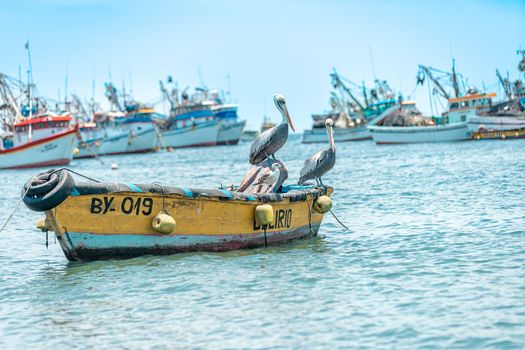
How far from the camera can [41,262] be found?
50.9ft

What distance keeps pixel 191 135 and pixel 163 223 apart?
328 ft

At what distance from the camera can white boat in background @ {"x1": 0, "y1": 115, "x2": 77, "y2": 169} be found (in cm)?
6191

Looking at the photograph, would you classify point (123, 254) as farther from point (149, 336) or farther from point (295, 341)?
point (295, 341)

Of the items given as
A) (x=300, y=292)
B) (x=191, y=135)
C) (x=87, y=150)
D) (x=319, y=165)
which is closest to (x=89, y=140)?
(x=87, y=150)

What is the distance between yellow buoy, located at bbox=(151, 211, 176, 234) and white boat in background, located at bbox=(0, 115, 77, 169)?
Answer: 49967mm

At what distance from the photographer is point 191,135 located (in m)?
113

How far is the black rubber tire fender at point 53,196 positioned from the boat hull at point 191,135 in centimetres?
10005

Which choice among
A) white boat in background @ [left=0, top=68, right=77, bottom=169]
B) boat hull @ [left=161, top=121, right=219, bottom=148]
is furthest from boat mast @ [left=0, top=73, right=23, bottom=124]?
boat hull @ [left=161, top=121, right=219, bottom=148]

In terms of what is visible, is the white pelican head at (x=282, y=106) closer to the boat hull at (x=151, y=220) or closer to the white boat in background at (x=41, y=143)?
the boat hull at (x=151, y=220)

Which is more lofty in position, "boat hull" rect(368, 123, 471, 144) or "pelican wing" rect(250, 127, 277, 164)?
"pelican wing" rect(250, 127, 277, 164)

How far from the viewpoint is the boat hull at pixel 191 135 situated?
371 feet

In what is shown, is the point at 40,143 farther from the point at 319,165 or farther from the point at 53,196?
the point at 53,196

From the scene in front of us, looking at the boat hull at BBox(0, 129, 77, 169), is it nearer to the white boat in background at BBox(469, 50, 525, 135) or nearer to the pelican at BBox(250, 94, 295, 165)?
the white boat in background at BBox(469, 50, 525, 135)

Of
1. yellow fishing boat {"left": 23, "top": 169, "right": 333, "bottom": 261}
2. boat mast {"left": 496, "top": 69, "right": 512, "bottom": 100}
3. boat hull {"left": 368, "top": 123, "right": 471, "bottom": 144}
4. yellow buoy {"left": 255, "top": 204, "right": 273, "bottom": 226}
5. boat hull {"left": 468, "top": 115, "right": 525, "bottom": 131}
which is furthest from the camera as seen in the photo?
A: boat mast {"left": 496, "top": 69, "right": 512, "bottom": 100}
